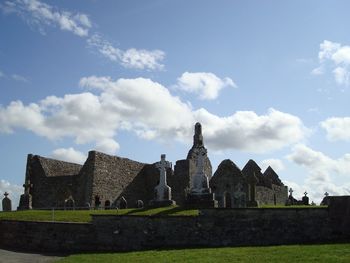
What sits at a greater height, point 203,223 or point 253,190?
point 253,190

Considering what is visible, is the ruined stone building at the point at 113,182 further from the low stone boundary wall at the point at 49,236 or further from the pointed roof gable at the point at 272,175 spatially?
the low stone boundary wall at the point at 49,236

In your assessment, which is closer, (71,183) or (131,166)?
(71,183)

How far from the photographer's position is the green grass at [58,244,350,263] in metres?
13.6

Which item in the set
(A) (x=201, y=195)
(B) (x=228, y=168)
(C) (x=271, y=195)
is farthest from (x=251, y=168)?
(A) (x=201, y=195)

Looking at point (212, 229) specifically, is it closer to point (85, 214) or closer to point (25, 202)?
point (85, 214)

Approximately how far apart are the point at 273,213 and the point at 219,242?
8.46 feet

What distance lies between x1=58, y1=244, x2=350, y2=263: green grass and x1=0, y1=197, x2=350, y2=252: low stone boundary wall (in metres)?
2.34

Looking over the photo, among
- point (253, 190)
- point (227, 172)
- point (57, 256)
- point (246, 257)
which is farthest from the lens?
point (227, 172)

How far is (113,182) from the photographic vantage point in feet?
144

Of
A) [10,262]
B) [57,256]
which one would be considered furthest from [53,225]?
[10,262]

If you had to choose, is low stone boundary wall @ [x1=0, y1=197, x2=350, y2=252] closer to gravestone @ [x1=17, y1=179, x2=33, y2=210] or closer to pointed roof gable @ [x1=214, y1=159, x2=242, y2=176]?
gravestone @ [x1=17, y1=179, x2=33, y2=210]

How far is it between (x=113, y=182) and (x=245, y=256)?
30.0m

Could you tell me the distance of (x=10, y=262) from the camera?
17172 mm

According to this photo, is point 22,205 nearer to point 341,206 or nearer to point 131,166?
point 131,166
